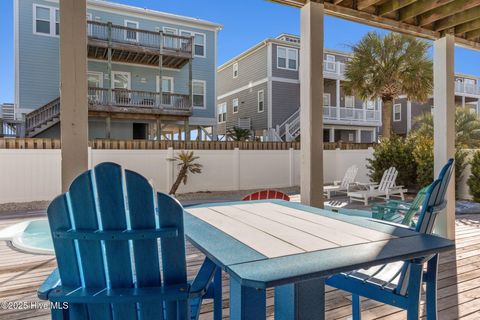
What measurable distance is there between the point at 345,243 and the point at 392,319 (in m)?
1.29

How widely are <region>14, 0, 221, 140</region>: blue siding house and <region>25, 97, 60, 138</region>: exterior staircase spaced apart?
3 centimetres

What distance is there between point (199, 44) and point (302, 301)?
1370 centimetres

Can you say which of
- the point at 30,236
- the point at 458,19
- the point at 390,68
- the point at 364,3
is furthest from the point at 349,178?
the point at 30,236

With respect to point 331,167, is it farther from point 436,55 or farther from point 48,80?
point 48,80

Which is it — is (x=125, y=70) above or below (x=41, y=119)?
above

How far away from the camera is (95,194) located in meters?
1.00

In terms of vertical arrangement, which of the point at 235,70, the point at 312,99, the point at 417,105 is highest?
the point at 235,70

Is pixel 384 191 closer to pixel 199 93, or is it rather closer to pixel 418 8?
pixel 418 8

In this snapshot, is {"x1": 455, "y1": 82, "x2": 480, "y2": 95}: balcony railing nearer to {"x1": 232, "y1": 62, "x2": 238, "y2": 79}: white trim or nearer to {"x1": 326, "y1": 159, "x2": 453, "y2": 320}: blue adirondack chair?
{"x1": 232, "y1": 62, "x2": 238, "y2": 79}: white trim

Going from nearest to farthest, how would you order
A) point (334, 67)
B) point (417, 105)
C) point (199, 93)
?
point (199, 93), point (334, 67), point (417, 105)

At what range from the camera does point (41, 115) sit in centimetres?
1084

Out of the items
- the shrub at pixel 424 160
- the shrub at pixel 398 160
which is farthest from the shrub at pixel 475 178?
the shrub at pixel 398 160

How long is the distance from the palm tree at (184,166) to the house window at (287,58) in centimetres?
821

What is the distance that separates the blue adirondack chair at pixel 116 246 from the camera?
99 centimetres
